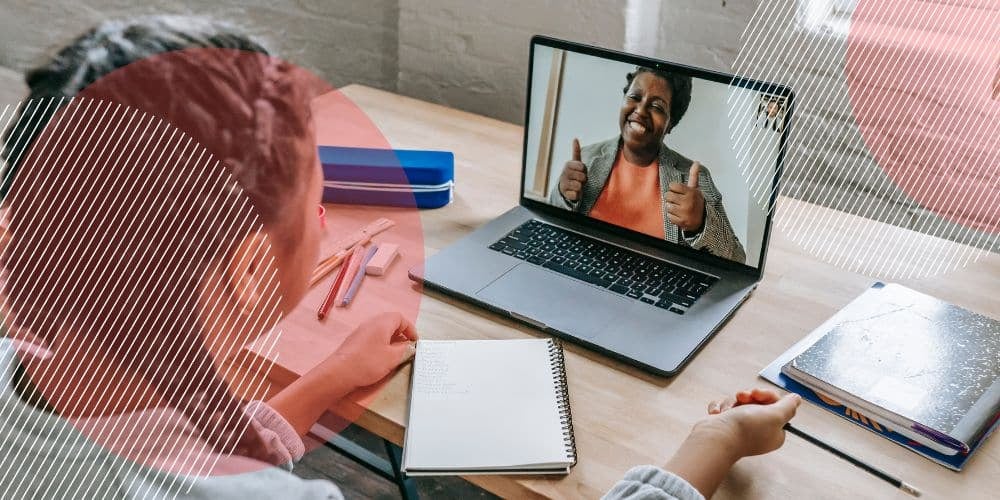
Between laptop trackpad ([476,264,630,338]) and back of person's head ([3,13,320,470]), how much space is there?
349 millimetres

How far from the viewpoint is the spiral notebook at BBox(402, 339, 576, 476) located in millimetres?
778

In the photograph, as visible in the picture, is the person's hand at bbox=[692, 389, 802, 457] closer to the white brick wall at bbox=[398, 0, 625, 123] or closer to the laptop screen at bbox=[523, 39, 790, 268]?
the laptop screen at bbox=[523, 39, 790, 268]

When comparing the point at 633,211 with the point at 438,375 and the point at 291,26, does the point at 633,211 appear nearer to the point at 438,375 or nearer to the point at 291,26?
the point at 438,375

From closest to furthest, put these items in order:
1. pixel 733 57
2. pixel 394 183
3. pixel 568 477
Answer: pixel 568 477, pixel 394 183, pixel 733 57

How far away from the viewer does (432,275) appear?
1.07 m

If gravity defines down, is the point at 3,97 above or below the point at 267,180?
below

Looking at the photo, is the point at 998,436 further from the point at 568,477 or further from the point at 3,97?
the point at 3,97

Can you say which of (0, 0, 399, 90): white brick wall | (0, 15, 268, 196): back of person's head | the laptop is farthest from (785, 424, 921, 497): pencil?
(0, 0, 399, 90): white brick wall

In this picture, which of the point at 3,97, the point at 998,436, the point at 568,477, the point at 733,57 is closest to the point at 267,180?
the point at 568,477

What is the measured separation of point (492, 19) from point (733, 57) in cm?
51

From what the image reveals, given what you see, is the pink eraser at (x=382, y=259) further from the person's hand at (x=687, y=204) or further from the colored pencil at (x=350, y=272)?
the person's hand at (x=687, y=204)

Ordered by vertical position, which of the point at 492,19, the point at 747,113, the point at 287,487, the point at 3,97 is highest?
the point at 747,113

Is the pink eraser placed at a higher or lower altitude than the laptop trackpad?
lower
